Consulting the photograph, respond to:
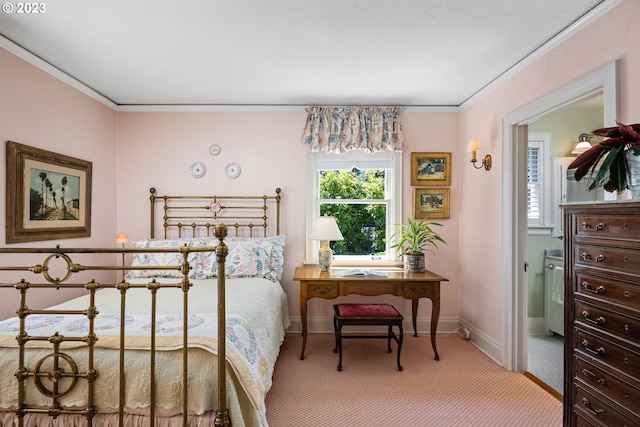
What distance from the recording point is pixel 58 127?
10.2 ft

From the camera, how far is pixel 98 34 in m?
2.46

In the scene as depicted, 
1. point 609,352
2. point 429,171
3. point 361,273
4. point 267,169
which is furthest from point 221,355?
point 429,171

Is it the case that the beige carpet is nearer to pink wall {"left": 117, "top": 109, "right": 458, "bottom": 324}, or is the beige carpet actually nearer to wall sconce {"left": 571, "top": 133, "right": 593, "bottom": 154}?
pink wall {"left": 117, "top": 109, "right": 458, "bottom": 324}

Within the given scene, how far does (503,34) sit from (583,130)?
236 cm

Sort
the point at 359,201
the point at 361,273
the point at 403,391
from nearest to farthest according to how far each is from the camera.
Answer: the point at 403,391
the point at 361,273
the point at 359,201

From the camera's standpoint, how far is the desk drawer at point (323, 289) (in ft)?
10.8

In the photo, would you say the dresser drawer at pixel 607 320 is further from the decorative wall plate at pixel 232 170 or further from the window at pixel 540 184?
the decorative wall plate at pixel 232 170

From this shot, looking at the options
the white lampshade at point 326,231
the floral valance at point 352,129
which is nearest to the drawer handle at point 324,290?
the white lampshade at point 326,231

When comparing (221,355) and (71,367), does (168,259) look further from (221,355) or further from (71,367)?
(221,355)

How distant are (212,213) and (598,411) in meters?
3.63

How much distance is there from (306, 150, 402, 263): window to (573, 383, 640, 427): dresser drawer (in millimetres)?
2440

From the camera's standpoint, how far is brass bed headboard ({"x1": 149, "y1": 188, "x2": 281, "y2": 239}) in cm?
403

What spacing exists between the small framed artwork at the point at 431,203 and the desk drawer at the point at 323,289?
4.64 ft

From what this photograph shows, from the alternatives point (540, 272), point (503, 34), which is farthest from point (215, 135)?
point (540, 272)
